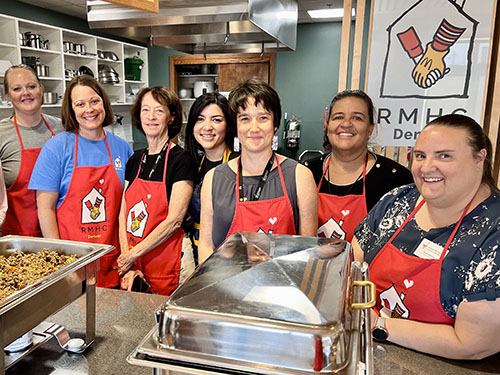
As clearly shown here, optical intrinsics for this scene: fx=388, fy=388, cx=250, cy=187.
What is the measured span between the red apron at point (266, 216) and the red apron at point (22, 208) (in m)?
1.38

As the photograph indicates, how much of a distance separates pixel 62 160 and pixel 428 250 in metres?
1.73

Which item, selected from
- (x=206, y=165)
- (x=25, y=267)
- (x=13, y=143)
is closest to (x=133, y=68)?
(x=13, y=143)

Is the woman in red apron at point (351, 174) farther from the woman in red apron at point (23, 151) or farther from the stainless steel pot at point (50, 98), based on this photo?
the stainless steel pot at point (50, 98)

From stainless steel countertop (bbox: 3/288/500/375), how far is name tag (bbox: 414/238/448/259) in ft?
1.03

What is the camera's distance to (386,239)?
1432 millimetres

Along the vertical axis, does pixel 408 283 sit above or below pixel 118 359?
above

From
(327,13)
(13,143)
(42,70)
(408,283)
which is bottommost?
(408,283)

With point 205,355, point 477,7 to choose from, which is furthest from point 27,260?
point 477,7

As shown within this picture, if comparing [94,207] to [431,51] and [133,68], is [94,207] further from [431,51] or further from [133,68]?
[133,68]

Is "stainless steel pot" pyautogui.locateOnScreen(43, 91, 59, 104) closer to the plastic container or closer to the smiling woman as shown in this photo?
the plastic container

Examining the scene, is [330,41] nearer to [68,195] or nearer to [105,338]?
[68,195]

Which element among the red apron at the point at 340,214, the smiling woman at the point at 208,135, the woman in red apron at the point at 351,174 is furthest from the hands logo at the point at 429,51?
the smiling woman at the point at 208,135

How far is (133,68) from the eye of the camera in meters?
6.14

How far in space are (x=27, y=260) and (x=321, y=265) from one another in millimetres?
863
